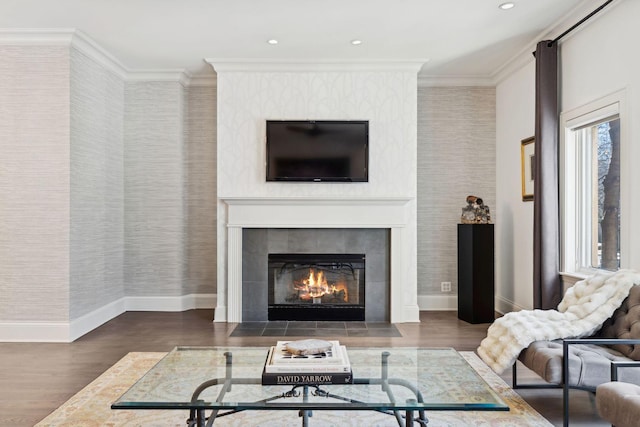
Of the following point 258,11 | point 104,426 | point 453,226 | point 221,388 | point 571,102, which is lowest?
point 104,426

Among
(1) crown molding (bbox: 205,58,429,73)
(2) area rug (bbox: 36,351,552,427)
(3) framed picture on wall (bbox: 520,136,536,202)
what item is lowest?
(2) area rug (bbox: 36,351,552,427)

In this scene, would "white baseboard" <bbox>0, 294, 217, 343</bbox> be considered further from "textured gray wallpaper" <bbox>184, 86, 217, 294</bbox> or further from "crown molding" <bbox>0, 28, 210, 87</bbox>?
"crown molding" <bbox>0, 28, 210, 87</bbox>

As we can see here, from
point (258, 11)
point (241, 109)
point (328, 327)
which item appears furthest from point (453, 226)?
point (258, 11)

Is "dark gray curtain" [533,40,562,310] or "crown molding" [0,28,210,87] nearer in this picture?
"dark gray curtain" [533,40,562,310]

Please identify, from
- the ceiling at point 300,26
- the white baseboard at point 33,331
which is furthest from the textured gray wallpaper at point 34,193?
the ceiling at point 300,26

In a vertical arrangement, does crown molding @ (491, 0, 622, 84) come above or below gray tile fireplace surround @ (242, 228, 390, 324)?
above

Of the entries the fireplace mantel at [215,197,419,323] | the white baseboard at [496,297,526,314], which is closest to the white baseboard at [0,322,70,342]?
the fireplace mantel at [215,197,419,323]

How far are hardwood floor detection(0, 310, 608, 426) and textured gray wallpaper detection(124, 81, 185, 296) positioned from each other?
1.63 ft

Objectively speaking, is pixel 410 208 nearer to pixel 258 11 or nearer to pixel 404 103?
pixel 404 103

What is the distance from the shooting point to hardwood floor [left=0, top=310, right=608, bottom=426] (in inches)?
116

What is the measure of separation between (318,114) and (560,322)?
3240mm

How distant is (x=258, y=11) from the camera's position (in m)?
4.05

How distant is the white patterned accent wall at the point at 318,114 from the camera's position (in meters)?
5.33

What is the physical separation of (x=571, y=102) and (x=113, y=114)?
4.63 meters
